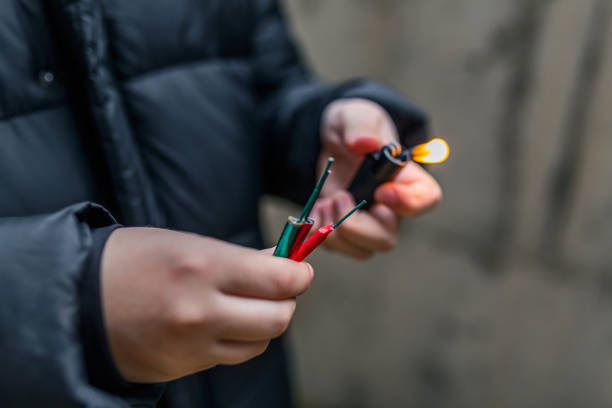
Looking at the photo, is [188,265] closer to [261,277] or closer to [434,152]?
[261,277]

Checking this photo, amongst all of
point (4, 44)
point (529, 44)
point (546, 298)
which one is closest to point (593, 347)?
point (546, 298)

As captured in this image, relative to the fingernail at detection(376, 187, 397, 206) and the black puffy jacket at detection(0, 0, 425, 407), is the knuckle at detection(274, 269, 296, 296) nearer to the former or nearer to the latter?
the black puffy jacket at detection(0, 0, 425, 407)

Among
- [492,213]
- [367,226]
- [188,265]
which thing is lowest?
[492,213]

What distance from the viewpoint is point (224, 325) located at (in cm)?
22

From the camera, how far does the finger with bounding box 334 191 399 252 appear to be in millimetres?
424

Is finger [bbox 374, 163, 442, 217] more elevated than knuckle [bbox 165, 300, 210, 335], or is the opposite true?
knuckle [bbox 165, 300, 210, 335]

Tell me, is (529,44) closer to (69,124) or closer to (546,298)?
(546,298)

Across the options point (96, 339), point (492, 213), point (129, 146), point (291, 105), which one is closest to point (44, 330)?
point (96, 339)

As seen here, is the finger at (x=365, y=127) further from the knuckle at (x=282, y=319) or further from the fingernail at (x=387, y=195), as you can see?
the knuckle at (x=282, y=319)

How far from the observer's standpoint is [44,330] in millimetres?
215

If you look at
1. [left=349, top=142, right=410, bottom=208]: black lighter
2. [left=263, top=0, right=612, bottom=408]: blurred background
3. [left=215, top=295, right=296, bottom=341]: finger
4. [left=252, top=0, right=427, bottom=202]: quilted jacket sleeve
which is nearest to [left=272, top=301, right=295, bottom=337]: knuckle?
[left=215, top=295, right=296, bottom=341]: finger

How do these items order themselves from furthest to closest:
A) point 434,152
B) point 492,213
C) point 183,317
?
point 492,213
point 434,152
point 183,317

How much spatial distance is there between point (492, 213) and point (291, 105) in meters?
0.46

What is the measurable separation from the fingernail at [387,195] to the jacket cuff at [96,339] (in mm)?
257
